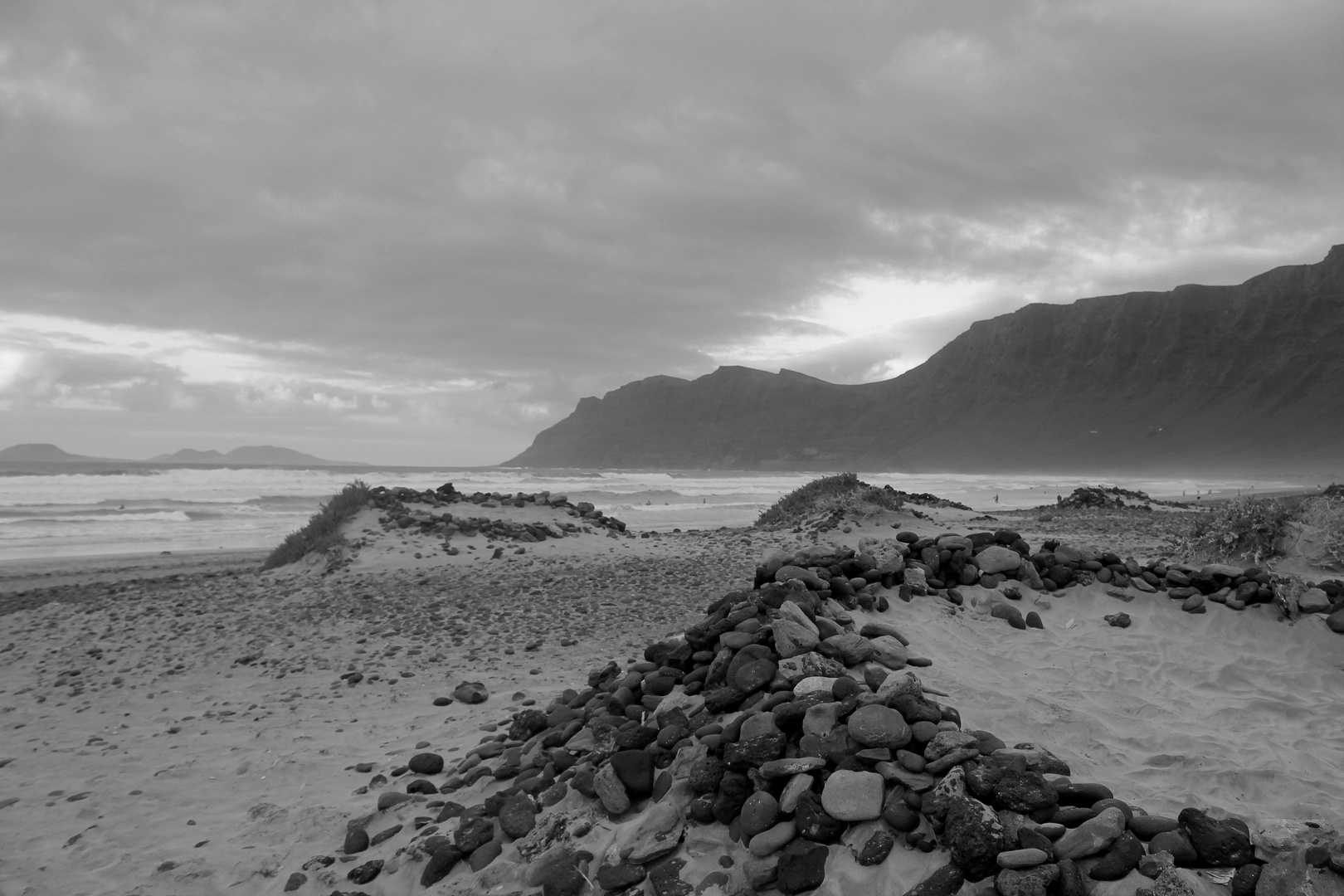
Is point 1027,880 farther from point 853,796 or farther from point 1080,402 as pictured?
point 1080,402

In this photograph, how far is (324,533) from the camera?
14.2m

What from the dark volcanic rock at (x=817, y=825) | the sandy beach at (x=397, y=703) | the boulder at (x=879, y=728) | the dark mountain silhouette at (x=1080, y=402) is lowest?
the sandy beach at (x=397, y=703)

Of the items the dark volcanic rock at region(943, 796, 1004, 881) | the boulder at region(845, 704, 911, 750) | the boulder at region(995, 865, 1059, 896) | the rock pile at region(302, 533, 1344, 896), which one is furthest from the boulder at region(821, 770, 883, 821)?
the boulder at region(995, 865, 1059, 896)

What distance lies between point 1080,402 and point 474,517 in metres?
122

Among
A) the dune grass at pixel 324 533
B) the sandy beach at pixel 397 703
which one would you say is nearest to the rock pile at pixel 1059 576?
the sandy beach at pixel 397 703

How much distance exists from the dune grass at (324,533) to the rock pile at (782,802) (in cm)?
958

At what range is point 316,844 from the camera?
4219 mm

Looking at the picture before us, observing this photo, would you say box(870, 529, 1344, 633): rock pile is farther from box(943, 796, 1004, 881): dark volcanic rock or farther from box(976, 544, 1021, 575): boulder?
box(943, 796, 1004, 881): dark volcanic rock

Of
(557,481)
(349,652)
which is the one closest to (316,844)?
(349,652)

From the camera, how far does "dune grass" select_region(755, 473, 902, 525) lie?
1666 centimetres

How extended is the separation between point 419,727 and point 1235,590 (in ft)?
22.4

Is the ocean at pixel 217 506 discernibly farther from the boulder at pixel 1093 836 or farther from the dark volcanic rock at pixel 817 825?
the boulder at pixel 1093 836

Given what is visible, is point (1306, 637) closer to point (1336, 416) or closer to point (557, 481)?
point (557, 481)

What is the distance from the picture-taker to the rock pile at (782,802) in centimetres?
274
